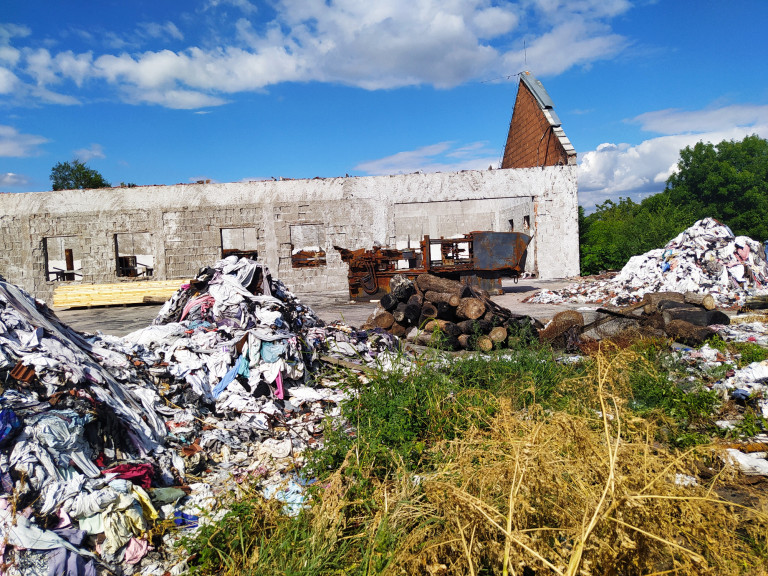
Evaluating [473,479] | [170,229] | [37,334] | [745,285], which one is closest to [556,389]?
[473,479]

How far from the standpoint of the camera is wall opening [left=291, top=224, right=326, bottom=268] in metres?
18.5

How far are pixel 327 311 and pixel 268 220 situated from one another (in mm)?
6558

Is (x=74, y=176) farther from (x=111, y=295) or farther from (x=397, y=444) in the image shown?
(x=397, y=444)

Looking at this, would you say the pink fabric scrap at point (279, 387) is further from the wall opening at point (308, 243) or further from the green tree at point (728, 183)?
the green tree at point (728, 183)

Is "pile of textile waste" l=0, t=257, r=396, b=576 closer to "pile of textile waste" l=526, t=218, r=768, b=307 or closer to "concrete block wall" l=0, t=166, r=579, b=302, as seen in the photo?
"pile of textile waste" l=526, t=218, r=768, b=307

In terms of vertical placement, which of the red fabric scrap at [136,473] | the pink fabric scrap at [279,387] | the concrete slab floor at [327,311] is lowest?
the red fabric scrap at [136,473]

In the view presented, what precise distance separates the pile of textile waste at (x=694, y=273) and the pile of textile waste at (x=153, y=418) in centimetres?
843

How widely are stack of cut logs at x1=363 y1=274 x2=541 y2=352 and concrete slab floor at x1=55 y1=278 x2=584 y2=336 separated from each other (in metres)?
1.14

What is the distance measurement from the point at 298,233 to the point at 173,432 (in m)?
14.6

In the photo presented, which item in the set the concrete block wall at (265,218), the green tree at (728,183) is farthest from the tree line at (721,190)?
the concrete block wall at (265,218)

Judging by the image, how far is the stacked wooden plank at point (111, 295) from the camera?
15.6 m

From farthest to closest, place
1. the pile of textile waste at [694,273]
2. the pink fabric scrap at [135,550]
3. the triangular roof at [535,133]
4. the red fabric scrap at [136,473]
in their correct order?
1. the triangular roof at [535,133]
2. the pile of textile waste at [694,273]
3. the red fabric scrap at [136,473]
4. the pink fabric scrap at [135,550]

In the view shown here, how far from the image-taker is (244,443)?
4.79 meters

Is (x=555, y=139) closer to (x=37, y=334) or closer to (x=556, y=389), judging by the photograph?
(x=556, y=389)
